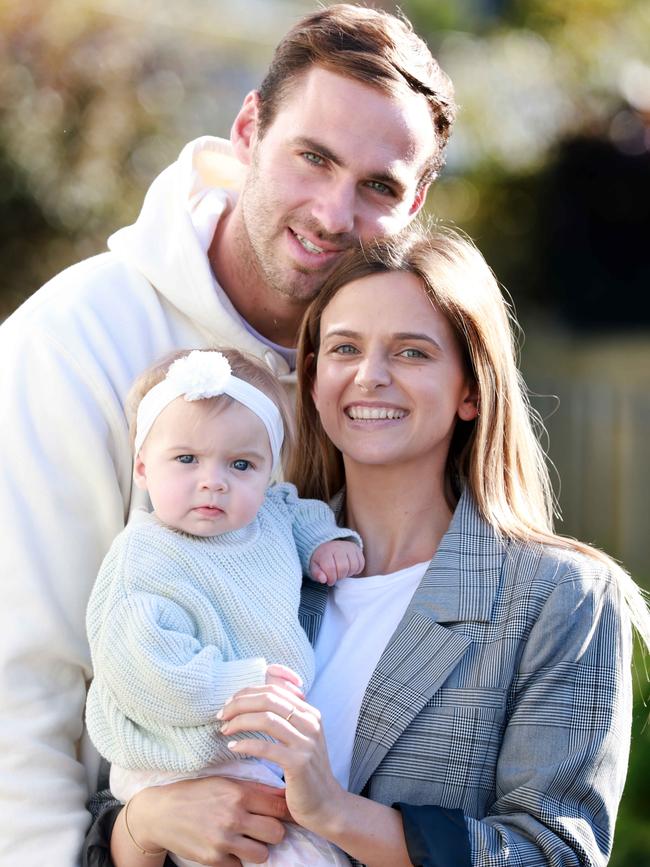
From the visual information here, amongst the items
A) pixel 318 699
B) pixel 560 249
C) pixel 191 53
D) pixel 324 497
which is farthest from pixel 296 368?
pixel 560 249

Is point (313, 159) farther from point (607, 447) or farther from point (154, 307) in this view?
point (607, 447)

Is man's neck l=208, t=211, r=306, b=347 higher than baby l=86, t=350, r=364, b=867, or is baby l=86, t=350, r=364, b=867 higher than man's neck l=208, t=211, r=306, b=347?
man's neck l=208, t=211, r=306, b=347

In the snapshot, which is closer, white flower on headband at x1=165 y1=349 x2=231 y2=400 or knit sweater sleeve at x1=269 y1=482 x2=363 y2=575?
white flower on headband at x1=165 y1=349 x2=231 y2=400

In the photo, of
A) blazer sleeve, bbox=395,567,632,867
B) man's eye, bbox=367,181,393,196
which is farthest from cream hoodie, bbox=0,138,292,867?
blazer sleeve, bbox=395,567,632,867

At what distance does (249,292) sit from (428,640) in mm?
1088

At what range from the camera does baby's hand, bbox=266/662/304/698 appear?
2.49 meters

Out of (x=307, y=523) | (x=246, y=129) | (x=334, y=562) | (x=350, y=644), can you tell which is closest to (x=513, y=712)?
(x=350, y=644)

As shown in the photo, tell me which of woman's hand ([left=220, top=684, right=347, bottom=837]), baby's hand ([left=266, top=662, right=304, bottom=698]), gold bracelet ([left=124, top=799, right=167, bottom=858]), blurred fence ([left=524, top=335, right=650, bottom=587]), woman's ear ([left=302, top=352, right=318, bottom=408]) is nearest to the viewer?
woman's hand ([left=220, top=684, right=347, bottom=837])

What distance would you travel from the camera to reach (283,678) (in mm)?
2506

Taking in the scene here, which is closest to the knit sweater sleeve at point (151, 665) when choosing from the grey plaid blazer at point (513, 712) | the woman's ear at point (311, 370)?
the grey plaid blazer at point (513, 712)

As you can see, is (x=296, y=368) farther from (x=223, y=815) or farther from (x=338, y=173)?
(x=223, y=815)

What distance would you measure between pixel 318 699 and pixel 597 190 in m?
7.39

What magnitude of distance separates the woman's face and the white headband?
24 cm

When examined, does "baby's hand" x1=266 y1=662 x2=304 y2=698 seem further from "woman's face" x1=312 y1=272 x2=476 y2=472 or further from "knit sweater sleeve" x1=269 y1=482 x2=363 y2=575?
"woman's face" x1=312 y1=272 x2=476 y2=472
